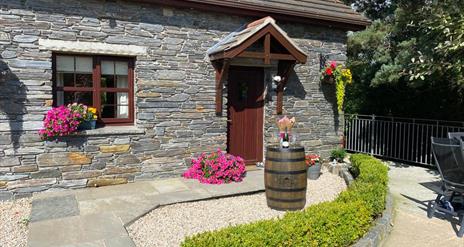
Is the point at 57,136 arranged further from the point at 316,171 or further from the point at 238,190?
the point at 316,171

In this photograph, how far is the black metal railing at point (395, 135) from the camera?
971cm

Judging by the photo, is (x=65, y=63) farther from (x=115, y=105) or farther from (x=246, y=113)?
(x=246, y=113)

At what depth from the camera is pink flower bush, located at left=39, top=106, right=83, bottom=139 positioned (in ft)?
19.8

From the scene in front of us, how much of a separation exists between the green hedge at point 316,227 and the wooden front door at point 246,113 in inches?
138

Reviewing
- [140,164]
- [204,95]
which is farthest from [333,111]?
[140,164]

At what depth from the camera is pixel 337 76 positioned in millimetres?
8766

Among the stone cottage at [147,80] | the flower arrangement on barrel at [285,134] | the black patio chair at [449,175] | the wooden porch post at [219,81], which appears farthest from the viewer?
the wooden porch post at [219,81]

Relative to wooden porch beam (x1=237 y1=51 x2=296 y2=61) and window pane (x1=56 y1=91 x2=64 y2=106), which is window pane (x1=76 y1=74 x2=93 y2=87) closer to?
window pane (x1=56 y1=91 x2=64 y2=106)

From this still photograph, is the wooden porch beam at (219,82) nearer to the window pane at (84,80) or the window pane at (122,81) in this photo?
the window pane at (122,81)

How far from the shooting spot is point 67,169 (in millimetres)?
6348

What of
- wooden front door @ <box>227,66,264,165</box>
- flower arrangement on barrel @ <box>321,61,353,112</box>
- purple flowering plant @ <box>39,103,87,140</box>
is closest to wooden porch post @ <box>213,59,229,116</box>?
wooden front door @ <box>227,66,264,165</box>

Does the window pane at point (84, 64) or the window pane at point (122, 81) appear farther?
the window pane at point (122, 81)

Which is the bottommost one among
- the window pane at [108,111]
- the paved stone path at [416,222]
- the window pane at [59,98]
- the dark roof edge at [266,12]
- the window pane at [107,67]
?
the paved stone path at [416,222]

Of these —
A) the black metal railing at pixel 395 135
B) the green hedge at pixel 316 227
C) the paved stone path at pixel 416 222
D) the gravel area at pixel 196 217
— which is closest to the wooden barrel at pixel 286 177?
the gravel area at pixel 196 217
